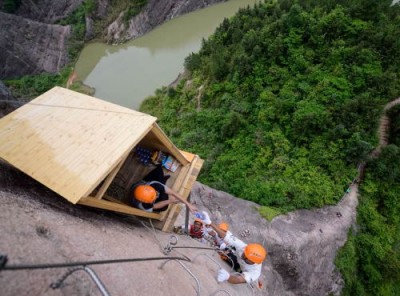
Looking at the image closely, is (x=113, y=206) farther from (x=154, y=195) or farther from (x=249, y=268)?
(x=249, y=268)

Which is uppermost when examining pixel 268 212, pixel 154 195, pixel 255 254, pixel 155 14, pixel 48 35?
pixel 155 14

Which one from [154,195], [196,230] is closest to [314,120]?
[196,230]

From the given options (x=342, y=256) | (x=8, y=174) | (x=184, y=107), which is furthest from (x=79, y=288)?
(x=184, y=107)

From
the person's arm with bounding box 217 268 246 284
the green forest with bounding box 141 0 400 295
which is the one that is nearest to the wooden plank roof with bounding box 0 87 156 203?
the person's arm with bounding box 217 268 246 284

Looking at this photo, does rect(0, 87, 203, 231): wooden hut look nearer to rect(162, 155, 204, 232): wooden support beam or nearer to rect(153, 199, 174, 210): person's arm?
rect(162, 155, 204, 232): wooden support beam

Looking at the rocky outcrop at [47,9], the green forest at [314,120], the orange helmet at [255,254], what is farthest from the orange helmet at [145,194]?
the rocky outcrop at [47,9]

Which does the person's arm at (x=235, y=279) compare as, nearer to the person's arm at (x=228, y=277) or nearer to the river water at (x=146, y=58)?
the person's arm at (x=228, y=277)
